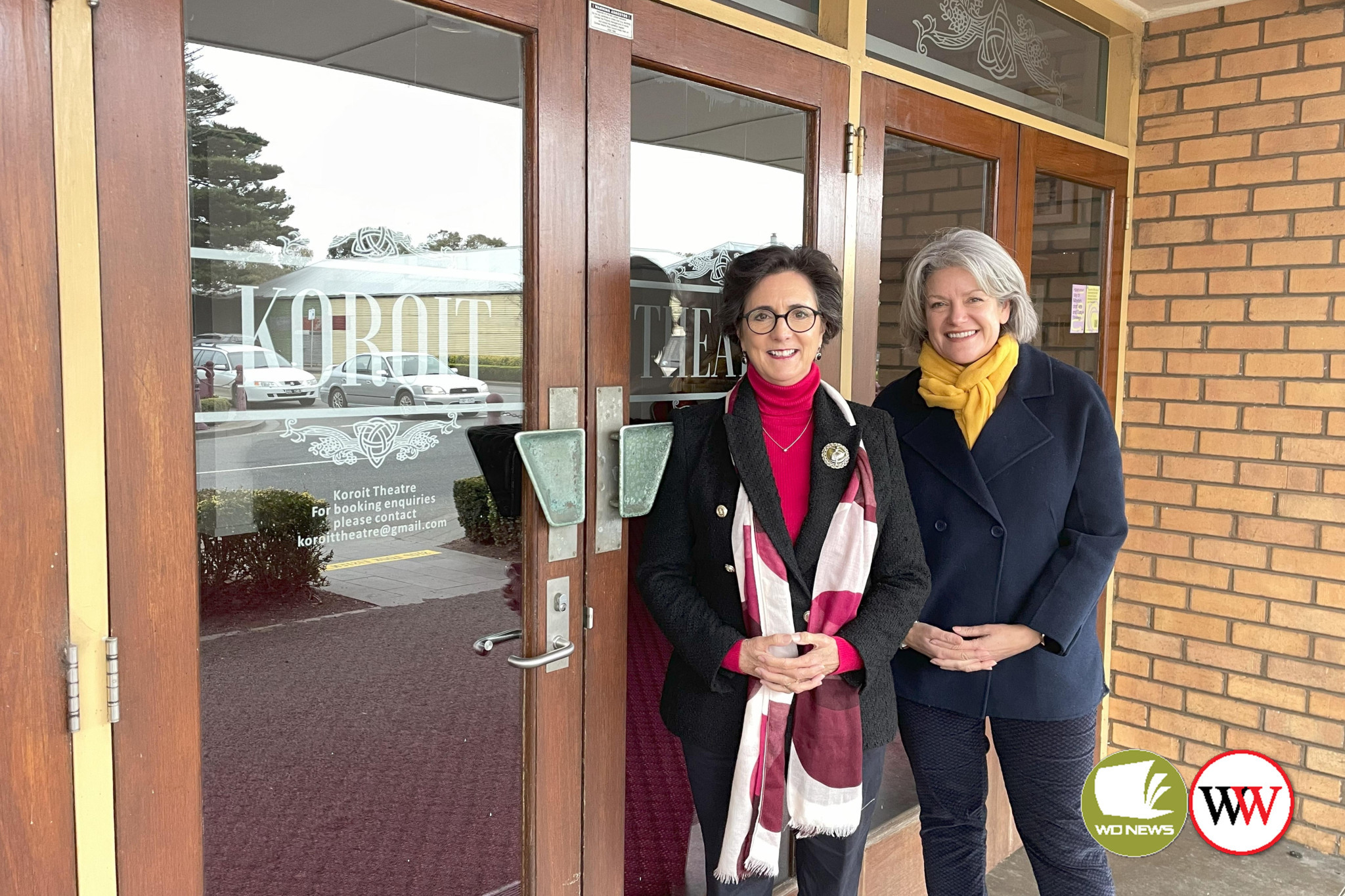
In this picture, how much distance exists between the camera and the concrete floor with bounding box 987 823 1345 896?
321 cm

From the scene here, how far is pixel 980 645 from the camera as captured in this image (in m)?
2.09

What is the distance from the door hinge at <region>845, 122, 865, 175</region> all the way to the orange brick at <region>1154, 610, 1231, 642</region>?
7.48 ft

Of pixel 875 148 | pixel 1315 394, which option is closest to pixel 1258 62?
pixel 1315 394

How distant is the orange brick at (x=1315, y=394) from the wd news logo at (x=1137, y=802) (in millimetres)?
1415

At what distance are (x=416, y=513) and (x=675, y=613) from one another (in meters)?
0.53

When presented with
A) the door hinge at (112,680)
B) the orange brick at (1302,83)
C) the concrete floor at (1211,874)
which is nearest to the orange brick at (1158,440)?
the orange brick at (1302,83)

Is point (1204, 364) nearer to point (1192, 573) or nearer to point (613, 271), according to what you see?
point (1192, 573)

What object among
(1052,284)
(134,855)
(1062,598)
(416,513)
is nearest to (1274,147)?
(1052,284)

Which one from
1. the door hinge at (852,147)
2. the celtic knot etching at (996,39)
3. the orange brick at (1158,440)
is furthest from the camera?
the orange brick at (1158,440)

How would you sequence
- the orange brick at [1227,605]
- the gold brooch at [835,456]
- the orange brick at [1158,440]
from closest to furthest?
1. the gold brooch at [835,456]
2. the orange brick at [1227,605]
3. the orange brick at [1158,440]

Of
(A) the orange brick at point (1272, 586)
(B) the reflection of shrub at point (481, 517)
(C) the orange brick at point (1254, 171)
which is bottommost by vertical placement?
(A) the orange brick at point (1272, 586)

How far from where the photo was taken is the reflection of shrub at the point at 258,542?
148 centimetres

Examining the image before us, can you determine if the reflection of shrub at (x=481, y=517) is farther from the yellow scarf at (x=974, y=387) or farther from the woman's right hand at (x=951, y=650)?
the yellow scarf at (x=974, y=387)

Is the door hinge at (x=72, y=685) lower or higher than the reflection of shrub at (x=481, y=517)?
lower
